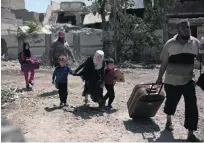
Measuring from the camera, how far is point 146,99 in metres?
5.46

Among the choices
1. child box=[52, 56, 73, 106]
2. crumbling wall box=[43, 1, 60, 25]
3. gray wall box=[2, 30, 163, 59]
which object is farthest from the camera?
crumbling wall box=[43, 1, 60, 25]

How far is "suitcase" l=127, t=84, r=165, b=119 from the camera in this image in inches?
214

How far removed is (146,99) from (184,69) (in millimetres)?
876

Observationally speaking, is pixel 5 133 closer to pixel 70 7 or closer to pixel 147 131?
pixel 147 131

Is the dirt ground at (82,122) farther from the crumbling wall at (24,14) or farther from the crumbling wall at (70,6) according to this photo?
the crumbling wall at (70,6)

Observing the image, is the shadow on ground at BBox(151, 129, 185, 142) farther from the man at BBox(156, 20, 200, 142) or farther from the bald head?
the bald head

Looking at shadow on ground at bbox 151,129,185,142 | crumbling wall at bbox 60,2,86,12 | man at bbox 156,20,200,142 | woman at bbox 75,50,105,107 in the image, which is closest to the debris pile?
woman at bbox 75,50,105,107

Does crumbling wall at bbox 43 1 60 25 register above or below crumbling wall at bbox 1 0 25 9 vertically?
below

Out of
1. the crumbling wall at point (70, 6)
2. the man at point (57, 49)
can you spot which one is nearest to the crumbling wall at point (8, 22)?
the crumbling wall at point (70, 6)

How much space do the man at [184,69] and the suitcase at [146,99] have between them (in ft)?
1.45

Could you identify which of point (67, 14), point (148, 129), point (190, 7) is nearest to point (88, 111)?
point (148, 129)

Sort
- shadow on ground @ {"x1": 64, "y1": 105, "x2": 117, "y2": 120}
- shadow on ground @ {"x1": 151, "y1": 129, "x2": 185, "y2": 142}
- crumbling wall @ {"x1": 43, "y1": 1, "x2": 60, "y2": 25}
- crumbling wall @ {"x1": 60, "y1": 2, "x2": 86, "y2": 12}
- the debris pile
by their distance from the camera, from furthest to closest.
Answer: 1. crumbling wall @ {"x1": 60, "y1": 2, "x2": 86, "y2": 12}
2. crumbling wall @ {"x1": 43, "y1": 1, "x2": 60, "y2": 25}
3. the debris pile
4. shadow on ground @ {"x1": 64, "y1": 105, "x2": 117, "y2": 120}
5. shadow on ground @ {"x1": 151, "y1": 129, "x2": 185, "y2": 142}

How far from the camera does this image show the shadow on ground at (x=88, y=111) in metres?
6.27

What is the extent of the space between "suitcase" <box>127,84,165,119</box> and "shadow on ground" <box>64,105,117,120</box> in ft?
2.79
